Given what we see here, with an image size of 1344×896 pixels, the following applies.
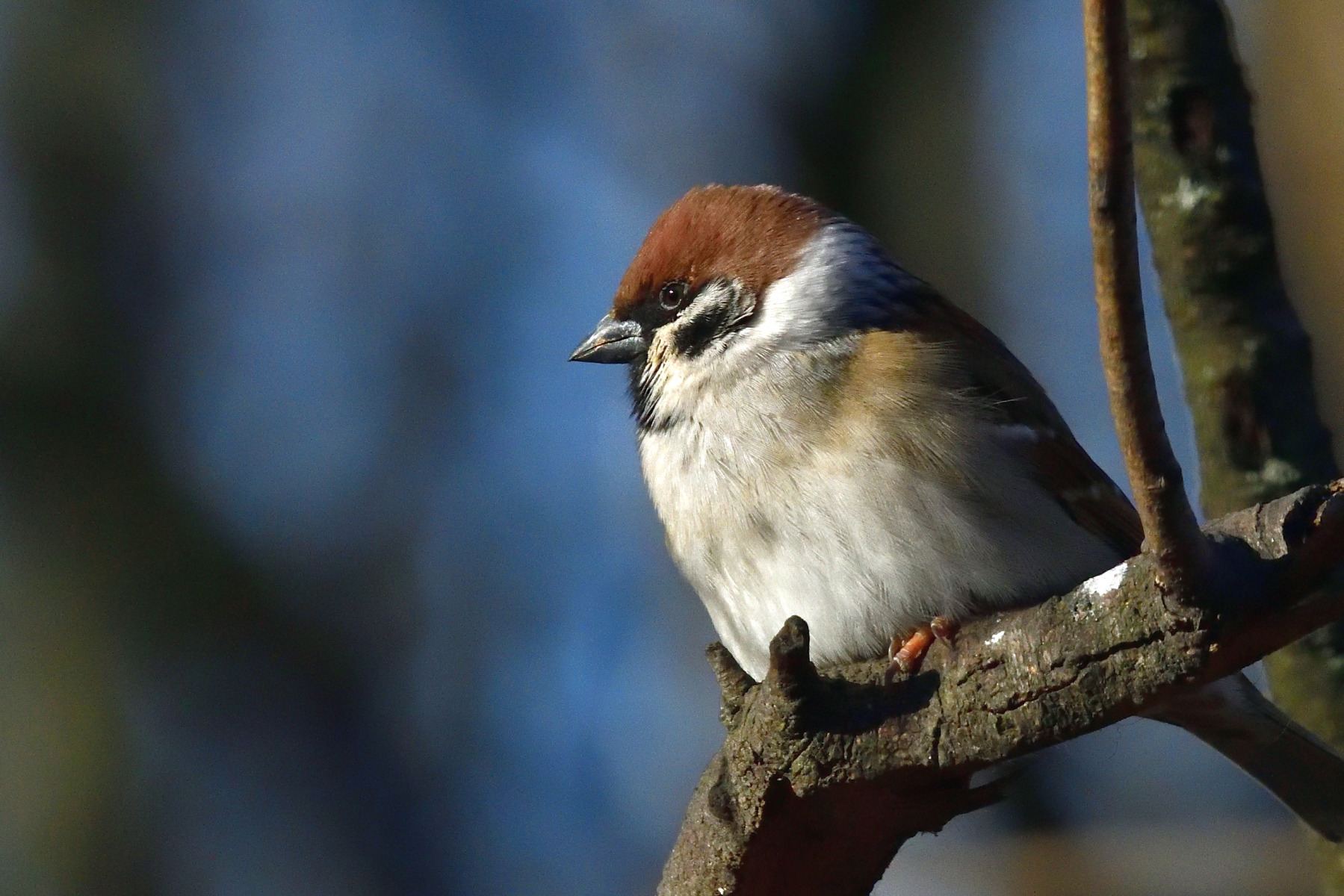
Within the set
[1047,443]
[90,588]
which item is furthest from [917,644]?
[90,588]

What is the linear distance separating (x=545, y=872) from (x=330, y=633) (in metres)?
1.81

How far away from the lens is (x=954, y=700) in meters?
2.88

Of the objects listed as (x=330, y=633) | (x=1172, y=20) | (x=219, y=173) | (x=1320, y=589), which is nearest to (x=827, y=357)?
(x=1172, y=20)

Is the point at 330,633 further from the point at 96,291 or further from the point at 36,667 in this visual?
the point at 96,291

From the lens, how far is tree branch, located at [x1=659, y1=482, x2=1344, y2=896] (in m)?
2.44

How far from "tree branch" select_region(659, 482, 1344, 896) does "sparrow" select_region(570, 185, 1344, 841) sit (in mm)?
322

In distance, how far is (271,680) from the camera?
8.51m

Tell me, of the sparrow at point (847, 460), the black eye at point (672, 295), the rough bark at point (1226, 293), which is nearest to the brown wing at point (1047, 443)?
the sparrow at point (847, 460)

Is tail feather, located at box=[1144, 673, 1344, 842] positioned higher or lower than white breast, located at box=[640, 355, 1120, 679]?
lower

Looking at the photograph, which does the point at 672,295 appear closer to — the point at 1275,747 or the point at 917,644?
the point at 917,644

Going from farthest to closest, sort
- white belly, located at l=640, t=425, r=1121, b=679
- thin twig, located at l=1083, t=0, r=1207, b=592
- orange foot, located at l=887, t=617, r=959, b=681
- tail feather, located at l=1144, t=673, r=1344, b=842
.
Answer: tail feather, located at l=1144, t=673, r=1344, b=842
white belly, located at l=640, t=425, r=1121, b=679
orange foot, located at l=887, t=617, r=959, b=681
thin twig, located at l=1083, t=0, r=1207, b=592

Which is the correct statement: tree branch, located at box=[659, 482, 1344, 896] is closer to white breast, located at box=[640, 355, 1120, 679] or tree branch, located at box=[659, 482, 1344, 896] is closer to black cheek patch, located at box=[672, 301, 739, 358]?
white breast, located at box=[640, 355, 1120, 679]

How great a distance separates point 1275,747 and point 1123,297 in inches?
85.6

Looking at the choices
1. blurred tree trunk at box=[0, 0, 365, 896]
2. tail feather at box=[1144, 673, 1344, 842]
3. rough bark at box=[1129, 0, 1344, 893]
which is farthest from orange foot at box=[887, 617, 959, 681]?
blurred tree trunk at box=[0, 0, 365, 896]
